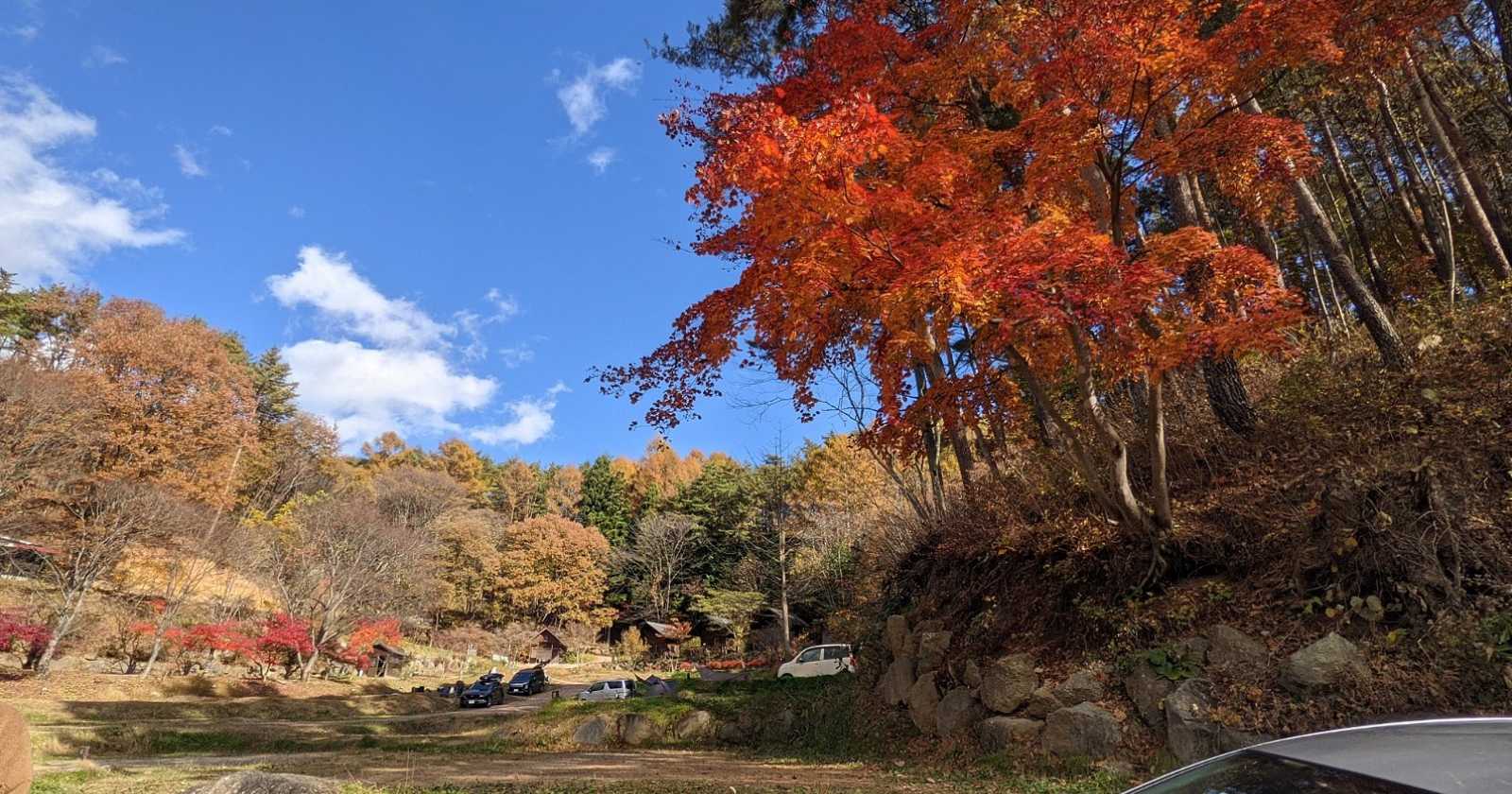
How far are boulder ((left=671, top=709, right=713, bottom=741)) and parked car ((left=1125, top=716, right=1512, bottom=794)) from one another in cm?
1329

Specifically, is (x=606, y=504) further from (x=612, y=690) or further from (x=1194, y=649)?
(x=1194, y=649)

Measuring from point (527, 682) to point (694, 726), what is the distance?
18440mm

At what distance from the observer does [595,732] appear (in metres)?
13.8

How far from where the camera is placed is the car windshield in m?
1.50

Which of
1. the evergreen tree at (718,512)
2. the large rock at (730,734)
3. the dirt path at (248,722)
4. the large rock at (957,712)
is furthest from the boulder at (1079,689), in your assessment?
the evergreen tree at (718,512)

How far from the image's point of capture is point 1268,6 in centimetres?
603

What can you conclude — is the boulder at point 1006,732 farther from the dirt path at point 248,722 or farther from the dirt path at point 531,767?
the dirt path at point 248,722

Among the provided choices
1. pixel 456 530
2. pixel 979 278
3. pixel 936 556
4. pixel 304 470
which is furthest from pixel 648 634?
pixel 979 278

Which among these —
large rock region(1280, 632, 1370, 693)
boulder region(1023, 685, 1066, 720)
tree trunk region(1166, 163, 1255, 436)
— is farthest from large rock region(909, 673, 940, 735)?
tree trunk region(1166, 163, 1255, 436)

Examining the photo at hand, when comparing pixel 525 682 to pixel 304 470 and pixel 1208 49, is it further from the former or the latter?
pixel 1208 49

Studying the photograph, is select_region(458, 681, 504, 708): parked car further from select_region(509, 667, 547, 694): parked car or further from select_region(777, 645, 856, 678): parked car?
select_region(777, 645, 856, 678): parked car

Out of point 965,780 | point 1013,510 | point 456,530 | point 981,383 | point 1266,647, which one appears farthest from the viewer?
point 456,530

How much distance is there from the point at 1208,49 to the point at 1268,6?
27.7 inches

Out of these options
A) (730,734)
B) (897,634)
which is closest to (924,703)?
(897,634)
